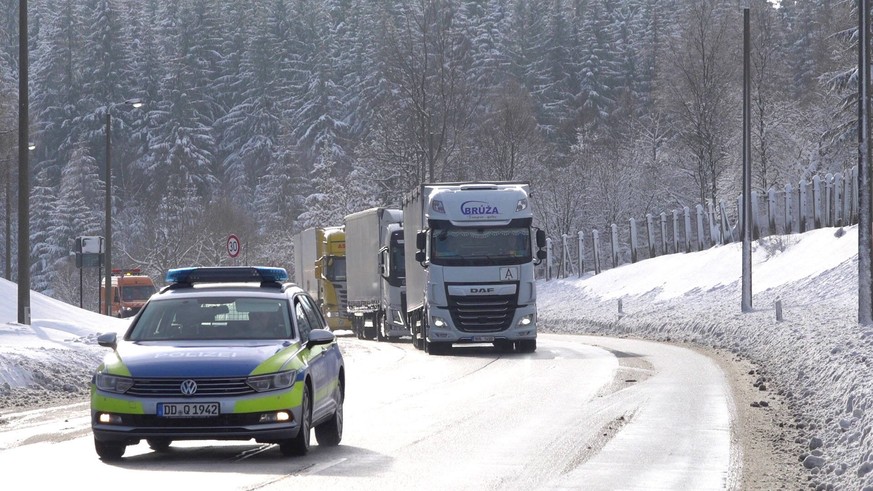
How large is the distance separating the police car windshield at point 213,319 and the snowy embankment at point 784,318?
4827 mm

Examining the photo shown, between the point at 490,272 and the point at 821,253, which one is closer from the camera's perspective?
the point at 490,272

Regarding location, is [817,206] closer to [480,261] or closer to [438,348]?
[438,348]

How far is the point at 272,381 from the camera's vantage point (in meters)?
12.2

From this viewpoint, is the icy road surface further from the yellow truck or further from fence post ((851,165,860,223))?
the yellow truck

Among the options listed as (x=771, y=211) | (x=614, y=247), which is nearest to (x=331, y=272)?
(x=771, y=211)

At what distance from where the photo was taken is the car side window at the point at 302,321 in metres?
13.4

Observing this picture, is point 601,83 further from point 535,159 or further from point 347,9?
point 347,9

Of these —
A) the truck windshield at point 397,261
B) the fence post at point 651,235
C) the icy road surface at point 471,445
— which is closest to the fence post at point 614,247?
the fence post at point 651,235

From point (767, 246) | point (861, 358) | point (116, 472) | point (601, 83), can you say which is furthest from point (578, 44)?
point (116, 472)

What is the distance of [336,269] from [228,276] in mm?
36869

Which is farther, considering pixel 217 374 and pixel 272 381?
pixel 272 381

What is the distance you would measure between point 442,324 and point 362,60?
102724 millimetres

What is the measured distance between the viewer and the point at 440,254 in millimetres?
30625

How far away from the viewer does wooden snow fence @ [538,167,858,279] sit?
46906mm
